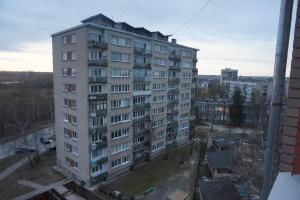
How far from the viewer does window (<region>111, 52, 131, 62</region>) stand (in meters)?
23.3

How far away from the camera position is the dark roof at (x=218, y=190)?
62.0ft

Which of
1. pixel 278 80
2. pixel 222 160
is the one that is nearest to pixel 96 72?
pixel 222 160

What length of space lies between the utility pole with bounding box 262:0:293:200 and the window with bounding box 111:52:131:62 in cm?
2115

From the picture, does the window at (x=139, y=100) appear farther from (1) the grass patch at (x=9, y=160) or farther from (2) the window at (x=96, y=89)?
(1) the grass patch at (x=9, y=160)

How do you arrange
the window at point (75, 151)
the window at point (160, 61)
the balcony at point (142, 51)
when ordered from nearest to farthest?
the window at point (75, 151), the balcony at point (142, 51), the window at point (160, 61)

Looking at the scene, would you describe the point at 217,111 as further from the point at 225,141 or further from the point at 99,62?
the point at 99,62

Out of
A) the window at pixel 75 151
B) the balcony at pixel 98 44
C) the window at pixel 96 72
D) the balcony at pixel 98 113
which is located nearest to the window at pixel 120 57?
the balcony at pixel 98 44

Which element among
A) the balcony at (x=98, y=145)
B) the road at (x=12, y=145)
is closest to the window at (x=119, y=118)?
the balcony at (x=98, y=145)

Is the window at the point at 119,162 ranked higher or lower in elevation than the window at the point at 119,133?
lower

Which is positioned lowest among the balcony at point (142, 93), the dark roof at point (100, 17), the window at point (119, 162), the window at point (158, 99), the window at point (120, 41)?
the window at point (119, 162)

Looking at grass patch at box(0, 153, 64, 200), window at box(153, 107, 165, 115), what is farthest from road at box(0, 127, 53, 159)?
window at box(153, 107, 165, 115)

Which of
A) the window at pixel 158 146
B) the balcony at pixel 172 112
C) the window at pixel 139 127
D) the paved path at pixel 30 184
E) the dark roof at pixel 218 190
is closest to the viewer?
the dark roof at pixel 218 190

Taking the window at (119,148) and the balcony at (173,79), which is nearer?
the window at (119,148)

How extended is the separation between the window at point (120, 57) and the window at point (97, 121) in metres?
5.87
